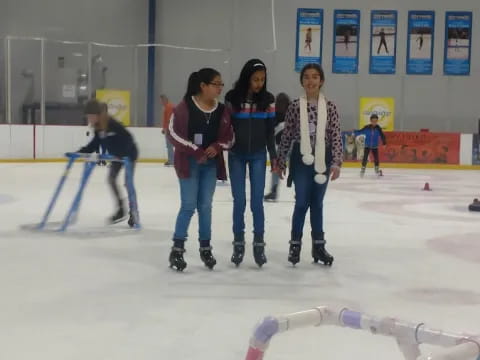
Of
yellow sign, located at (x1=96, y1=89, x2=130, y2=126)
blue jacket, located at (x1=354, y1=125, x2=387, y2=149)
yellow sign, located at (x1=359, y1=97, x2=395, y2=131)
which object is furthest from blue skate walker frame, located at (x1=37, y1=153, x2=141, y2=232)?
yellow sign, located at (x1=359, y1=97, x2=395, y2=131)

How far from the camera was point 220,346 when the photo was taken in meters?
2.71

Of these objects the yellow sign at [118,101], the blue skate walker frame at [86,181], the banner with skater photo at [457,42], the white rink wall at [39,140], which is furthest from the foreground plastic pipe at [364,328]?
the banner with skater photo at [457,42]

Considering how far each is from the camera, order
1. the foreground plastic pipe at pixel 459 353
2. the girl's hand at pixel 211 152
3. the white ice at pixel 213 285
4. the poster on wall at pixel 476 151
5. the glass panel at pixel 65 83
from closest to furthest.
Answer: the foreground plastic pipe at pixel 459 353, the white ice at pixel 213 285, the girl's hand at pixel 211 152, the poster on wall at pixel 476 151, the glass panel at pixel 65 83

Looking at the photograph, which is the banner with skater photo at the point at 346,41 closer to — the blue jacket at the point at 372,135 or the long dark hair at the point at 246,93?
the blue jacket at the point at 372,135

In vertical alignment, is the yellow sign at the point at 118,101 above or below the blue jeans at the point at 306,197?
above

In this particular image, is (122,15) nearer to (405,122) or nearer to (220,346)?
(405,122)

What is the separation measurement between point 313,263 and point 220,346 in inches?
71.9

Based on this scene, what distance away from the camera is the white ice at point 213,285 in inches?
108

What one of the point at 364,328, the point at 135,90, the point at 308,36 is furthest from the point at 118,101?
the point at 364,328

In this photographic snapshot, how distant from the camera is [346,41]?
16953mm

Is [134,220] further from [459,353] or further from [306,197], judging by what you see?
[459,353]

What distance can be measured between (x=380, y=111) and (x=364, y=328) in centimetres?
1521

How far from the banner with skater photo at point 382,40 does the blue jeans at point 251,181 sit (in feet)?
44.0

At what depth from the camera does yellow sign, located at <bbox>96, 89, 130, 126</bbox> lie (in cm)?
1540
